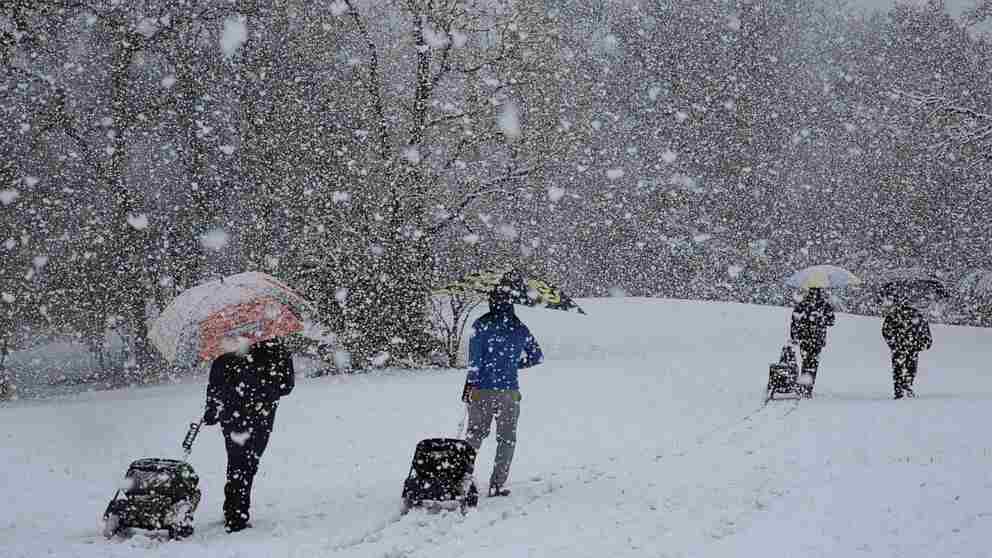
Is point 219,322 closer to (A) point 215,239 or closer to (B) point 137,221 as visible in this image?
(B) point 137,221

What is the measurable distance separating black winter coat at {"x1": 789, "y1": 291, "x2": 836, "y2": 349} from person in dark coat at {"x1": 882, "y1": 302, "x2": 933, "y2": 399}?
942 millimetres

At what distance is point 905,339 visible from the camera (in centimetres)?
1410

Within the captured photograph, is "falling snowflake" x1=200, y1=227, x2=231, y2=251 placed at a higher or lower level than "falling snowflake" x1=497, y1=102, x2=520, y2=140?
lower

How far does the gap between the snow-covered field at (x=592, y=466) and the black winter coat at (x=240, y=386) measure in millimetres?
986

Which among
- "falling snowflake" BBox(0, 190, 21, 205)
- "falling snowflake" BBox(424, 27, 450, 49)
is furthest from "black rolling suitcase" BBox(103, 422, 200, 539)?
"falling snowflake" BBox(0, 190, 21, 205)

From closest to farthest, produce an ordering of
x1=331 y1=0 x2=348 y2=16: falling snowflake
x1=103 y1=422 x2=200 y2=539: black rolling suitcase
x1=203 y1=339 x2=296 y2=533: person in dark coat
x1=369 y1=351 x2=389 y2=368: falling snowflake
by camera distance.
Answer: x1=103 y1=422 x2=200 y2=539: black rolling suitcase
x1=203 y1=339 x2=296 y2=533: person in dark coat
x1=369 y1=351 x2=389 y2=368: falling snowflake
x1=331 y1=0 x2=348 y2=16: falling snowflake

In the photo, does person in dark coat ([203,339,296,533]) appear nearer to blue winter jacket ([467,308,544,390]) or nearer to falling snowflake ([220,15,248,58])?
blue winter jacket ([467,308,544,390])

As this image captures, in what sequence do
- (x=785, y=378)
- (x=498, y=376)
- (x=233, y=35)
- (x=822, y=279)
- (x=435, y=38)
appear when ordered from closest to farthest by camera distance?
1. (x=498, y=376)
2. (x=785, y=378)
3. (x=822, y=279)
4. (x=435, y=38)
5. (x=233, y=35)

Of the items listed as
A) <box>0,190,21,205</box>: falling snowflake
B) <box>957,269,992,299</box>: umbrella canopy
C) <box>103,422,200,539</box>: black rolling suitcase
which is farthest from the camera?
<box>957,269,992,299</box>: umbrella canopy

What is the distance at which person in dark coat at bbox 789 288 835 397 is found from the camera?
48.8ft

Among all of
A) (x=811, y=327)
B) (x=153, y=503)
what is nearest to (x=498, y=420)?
(x=153, y=503)

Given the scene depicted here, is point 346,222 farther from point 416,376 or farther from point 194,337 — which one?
point 194,337

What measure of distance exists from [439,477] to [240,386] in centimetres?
180

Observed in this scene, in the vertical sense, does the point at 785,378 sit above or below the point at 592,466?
above
